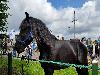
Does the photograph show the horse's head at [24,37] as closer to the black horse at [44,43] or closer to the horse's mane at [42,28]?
the black horse at [44,43]

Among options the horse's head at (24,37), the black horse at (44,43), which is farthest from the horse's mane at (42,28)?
the horse's head at (24,37)

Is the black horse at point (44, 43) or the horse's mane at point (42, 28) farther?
the horse's mane at point (42, 28)

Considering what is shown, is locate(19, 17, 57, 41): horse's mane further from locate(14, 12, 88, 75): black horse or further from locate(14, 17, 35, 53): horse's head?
locate(14, 17, 35, 53): horse's head

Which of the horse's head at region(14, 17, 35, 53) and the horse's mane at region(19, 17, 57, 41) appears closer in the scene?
the horse's head at region(14, 17, 35, 53)

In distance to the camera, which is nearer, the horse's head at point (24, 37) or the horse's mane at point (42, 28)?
the horse's head at point (24, 37)

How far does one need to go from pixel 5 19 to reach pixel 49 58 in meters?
14.3

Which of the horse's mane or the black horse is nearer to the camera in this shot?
the black horse

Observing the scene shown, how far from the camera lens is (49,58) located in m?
12.1

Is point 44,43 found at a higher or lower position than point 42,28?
lower

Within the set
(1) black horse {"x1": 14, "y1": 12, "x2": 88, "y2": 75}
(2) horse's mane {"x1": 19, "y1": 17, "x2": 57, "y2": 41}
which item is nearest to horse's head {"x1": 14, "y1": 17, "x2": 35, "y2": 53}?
(1) black horse {"x1": 14, "y1": 12, "x2": 88, "y2": 75}

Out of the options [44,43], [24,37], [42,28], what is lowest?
[44,43]

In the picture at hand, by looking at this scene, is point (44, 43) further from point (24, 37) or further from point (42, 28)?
point (24, 37)

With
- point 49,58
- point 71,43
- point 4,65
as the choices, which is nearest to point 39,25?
point 49,58

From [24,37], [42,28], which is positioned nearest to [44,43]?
[42,28]
